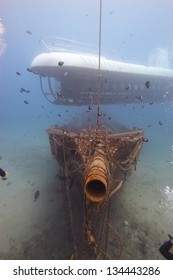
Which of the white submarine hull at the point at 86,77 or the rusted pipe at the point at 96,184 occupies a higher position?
the white submarine hull at the point at 86,77

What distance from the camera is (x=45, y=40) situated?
16297 millimetres

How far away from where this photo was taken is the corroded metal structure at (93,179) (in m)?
3.86

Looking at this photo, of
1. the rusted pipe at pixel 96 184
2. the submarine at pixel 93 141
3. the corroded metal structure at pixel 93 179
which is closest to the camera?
the rusted pipe at pixel 96 184

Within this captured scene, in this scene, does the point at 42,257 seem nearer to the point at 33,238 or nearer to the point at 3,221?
the point at 33,238

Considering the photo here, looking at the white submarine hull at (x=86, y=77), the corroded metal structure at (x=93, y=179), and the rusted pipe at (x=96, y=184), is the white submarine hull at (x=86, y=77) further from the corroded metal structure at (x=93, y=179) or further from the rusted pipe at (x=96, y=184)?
the rusted pipe at (x=96, y=184)

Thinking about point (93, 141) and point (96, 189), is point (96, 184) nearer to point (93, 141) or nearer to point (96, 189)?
point (96, 189)

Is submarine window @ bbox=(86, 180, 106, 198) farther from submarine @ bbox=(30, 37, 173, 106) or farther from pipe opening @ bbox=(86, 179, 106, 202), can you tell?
submarine @ bbox=(30, 37, 173, 106)

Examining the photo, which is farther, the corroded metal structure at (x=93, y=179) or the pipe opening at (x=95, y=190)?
the corroded metal structure at (x=93, y=179)

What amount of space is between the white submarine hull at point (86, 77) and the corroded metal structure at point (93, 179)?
15.8 feet

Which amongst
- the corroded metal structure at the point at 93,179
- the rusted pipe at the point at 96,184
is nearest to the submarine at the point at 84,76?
the corroded metal structure at the point at 93,179

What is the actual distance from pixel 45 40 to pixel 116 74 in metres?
5.91

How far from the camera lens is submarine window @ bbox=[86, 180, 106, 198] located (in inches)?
149

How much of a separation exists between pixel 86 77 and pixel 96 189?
1219 centimetres

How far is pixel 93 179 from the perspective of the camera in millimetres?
3652
